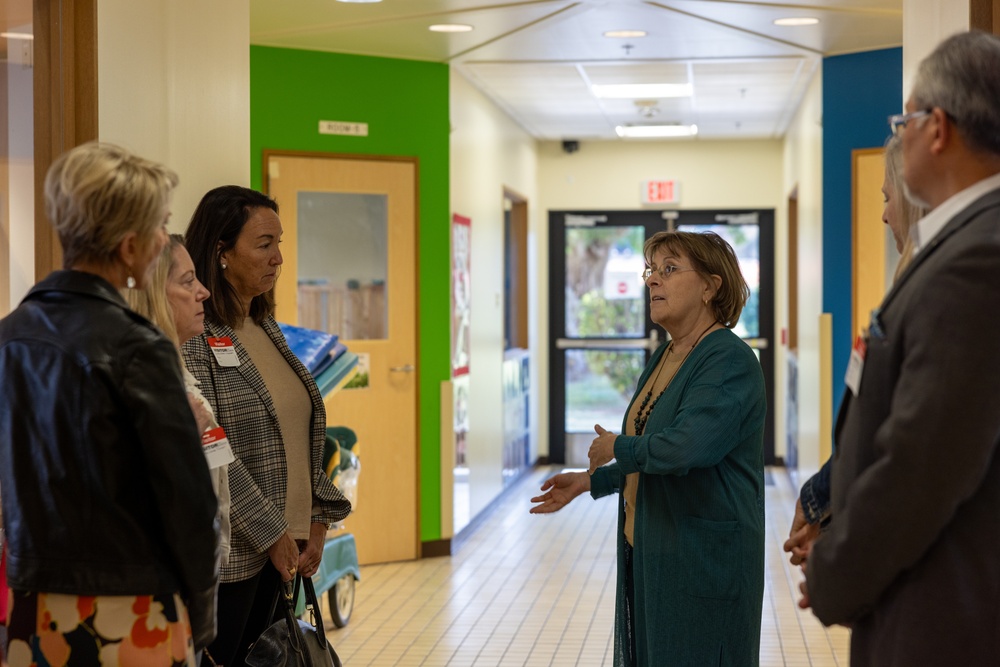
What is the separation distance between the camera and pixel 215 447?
7.40 feet

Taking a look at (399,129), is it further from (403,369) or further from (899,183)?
(899,183)

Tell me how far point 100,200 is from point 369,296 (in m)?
5.20

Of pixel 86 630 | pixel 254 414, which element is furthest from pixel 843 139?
pixel 86 630

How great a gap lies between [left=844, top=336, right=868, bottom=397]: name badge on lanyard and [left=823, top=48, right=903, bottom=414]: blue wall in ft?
17.5

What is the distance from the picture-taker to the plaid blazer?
268 centimetres

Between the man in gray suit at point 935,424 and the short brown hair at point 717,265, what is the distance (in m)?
1.17

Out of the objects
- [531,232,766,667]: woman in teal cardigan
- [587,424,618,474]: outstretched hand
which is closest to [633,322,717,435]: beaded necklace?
[531,232,766,667]: woman in teal cardigan

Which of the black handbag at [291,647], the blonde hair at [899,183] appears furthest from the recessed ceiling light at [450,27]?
the blonde hair at [899,183]

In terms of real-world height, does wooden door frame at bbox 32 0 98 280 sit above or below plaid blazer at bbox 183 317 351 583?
above

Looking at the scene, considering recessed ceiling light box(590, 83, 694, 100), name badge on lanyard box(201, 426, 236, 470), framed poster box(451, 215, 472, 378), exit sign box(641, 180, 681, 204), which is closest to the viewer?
name badge on lanyard box(201, 426, 236, 470)

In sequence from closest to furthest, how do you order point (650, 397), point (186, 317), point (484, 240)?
point (186, 317), point (650, 397), point (484, 240)

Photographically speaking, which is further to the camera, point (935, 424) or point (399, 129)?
point (399, 129)

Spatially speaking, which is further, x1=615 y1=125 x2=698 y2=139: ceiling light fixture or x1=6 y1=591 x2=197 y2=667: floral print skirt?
x1=615 y1=125 x2=698 y2=139: ceiling light fixture

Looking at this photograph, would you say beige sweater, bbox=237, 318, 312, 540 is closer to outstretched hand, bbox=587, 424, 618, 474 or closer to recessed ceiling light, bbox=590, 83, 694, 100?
outstretched hand, bbox=587, 424, 618, 474
